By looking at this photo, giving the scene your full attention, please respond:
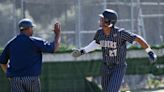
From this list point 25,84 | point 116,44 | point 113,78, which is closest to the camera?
point 25,84

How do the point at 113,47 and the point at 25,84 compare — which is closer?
the point at 25,84

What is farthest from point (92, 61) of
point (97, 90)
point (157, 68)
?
point (157, 68)

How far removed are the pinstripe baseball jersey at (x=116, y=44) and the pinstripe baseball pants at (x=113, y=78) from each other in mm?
110

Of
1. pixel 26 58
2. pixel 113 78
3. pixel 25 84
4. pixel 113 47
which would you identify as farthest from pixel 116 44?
pixel 25 84

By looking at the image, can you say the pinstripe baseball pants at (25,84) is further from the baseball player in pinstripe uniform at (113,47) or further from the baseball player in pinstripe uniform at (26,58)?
the baseball player in pinstripe uniform at (113,47)

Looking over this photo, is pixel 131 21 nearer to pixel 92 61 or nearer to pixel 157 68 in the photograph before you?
pixel 157 68

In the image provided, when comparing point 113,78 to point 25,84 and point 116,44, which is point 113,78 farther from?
point 25,84

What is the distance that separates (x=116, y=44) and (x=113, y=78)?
541mm

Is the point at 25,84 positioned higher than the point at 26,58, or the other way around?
the point at 26,58

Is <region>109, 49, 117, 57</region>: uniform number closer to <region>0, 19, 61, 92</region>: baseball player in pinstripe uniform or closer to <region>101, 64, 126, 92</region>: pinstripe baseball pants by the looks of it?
<region>101, 64, 126, 92</region>: pinstripe baseball pants

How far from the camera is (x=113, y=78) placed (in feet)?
28.8

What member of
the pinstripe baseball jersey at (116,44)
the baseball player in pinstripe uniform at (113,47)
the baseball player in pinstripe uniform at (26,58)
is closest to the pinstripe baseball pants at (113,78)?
the baseball player in pinstripe uniform at (113,47)

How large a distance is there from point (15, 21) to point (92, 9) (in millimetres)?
2542

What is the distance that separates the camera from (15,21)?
1608 cm
